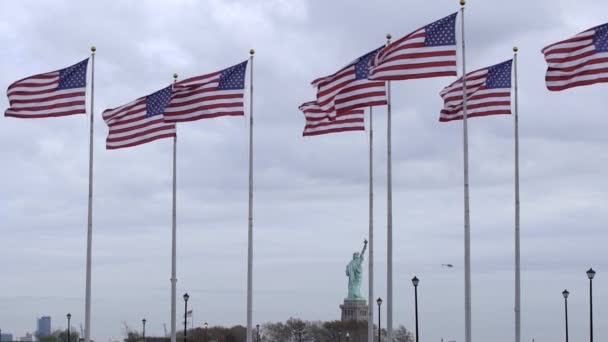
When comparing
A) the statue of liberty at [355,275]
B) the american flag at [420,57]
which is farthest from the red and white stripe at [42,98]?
the statue of liberty at [355,275]

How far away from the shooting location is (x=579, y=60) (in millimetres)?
41062

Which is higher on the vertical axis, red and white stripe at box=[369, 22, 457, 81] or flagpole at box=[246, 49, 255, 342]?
red and white stripe at box=[369, 22, 457, 81]

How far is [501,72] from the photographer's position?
4603 centimetres

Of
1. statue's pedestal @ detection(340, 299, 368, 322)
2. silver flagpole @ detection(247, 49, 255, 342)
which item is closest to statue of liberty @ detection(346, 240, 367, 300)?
statue's pedestal @ detection(340, 299, 368, 322)

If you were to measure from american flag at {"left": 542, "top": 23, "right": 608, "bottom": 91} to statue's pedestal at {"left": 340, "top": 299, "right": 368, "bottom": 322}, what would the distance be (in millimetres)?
88388

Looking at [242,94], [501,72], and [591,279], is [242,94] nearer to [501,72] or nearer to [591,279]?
[501,72]

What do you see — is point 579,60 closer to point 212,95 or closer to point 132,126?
point 212,95

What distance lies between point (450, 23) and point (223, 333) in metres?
125

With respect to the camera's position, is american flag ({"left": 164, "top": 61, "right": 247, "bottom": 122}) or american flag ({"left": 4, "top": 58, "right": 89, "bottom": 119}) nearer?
american flag ({"left": 164, "top": 61, "right": 247, "bottom": 122})

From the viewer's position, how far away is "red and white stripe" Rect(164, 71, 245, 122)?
147 ft

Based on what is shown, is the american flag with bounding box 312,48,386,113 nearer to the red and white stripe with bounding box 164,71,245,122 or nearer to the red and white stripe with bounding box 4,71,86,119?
the red and white stripe with bounding box 164,71,245,122

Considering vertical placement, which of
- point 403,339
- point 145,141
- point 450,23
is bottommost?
point 403,339

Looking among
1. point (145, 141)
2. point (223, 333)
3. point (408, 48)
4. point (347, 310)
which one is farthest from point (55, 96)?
point (223, 333)

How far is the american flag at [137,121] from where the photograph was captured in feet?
152
